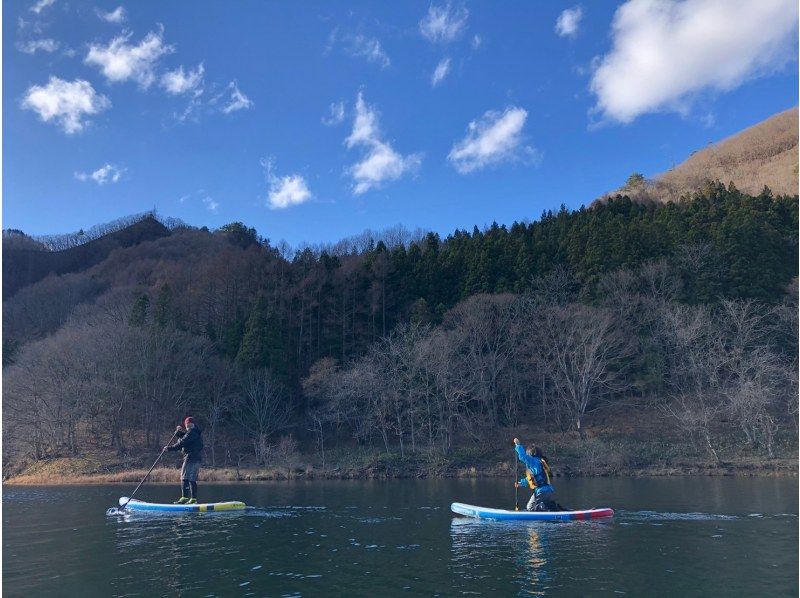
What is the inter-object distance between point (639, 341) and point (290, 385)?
3156 cm

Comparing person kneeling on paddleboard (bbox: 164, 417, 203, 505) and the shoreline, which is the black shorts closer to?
person kneeling on paddleboard (bbox: 164, 417, 203, 505)

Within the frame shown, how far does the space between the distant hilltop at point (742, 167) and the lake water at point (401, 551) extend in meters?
79.8

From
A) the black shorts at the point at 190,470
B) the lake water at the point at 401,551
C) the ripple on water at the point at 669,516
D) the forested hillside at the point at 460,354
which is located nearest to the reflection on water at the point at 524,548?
the lake water at the point at 401,551

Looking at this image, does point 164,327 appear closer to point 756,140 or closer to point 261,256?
point 261,256

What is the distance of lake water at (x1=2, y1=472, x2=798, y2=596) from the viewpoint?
456 inches

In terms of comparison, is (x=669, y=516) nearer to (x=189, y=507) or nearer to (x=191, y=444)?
(x=189, y=507)

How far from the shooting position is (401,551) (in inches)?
589

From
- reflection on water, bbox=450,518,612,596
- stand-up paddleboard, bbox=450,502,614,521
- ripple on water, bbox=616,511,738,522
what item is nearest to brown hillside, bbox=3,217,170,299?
stand-up paddleboard, bbox=450,502,614,521

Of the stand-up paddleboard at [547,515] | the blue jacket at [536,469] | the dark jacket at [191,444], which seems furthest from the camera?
the dark jacket at [191,444]

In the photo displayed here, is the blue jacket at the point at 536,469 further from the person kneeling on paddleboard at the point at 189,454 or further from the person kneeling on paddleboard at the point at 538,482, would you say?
the person kneeling on paddleboard at the point at 189,454

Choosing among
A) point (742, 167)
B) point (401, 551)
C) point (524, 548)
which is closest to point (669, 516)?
point (524, 548)

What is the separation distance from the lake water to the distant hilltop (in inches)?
3140

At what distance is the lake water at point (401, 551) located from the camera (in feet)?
38.0

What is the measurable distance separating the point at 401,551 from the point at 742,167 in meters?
128
